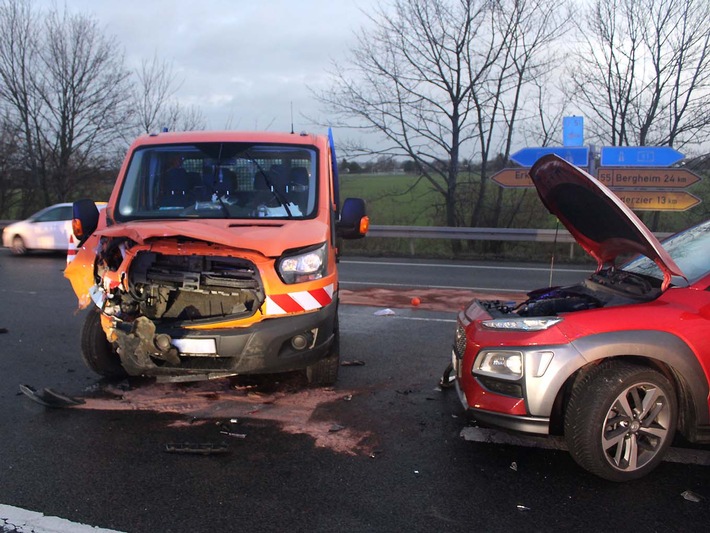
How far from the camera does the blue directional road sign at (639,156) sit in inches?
585

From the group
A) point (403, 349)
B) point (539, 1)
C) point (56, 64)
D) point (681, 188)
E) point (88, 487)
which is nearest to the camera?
point (88, 487)

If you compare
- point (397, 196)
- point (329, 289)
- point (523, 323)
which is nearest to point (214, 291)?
point (329, 289)

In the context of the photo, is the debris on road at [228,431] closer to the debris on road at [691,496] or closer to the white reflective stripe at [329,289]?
the white reflective stripe at [329,289]

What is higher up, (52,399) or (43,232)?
(43,232)

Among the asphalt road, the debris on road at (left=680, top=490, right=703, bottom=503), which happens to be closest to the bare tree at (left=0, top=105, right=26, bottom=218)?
the asphalt road

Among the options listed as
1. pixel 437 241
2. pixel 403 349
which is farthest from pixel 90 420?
pixel 437 241

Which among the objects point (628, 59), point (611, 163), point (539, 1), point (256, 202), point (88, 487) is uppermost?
point (539, 1)

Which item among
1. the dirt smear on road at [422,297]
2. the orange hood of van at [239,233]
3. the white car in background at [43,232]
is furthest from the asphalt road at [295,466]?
the white car in background at [43,232]

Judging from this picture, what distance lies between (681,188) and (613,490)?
14.0 meters

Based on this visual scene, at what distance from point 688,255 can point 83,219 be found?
488 cm

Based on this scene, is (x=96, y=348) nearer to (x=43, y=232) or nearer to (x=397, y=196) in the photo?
(x=43, y=232)

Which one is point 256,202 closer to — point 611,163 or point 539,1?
point 611,163

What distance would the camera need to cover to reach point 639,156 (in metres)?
15.2

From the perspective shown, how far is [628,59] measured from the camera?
1714 centimetres
